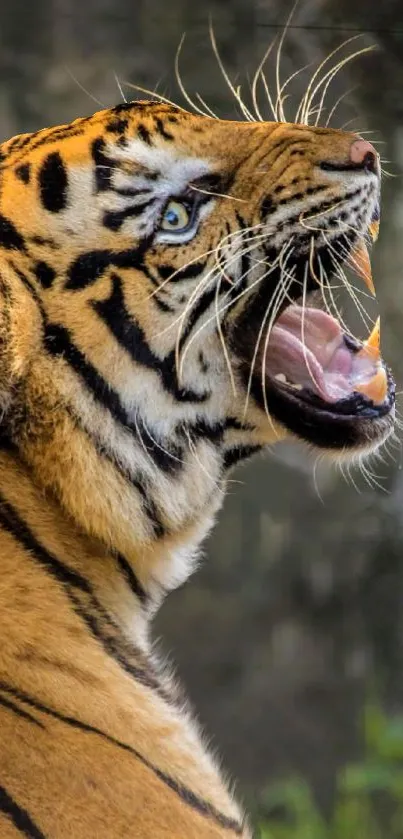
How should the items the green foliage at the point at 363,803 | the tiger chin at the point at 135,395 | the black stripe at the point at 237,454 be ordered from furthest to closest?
the green foliage at the point at 363,803
the black stripe at the point at 237,454
the tiger chin at the point at 135,395

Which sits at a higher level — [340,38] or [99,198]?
[340,38]

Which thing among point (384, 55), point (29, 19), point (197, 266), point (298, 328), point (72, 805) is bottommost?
point (72, 805)

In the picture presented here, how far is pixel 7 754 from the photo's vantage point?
33.0 inches

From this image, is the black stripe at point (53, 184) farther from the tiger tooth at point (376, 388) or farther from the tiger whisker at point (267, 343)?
the tiger tooth at point (376, 388)

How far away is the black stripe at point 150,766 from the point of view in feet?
2.92

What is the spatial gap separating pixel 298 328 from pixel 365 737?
1623 millimetres

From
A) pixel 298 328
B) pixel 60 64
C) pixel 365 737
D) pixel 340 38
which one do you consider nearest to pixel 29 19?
pixel 60 64

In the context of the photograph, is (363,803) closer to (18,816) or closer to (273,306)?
(273,306)

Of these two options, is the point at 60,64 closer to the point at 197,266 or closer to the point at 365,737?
the point at 197,266

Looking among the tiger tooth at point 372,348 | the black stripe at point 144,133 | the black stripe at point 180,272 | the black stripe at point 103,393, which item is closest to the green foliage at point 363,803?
the tiger tooth at point 372,348

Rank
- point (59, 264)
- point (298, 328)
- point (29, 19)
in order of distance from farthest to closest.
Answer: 1. point (29, 19)
2. point (298, 328)
3. point (59, 264)

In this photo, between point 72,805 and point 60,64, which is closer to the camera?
point 72,805

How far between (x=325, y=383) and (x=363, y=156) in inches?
9.5

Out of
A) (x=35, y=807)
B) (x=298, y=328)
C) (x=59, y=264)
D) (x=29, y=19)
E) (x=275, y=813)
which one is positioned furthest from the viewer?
(x=275, y=813)
